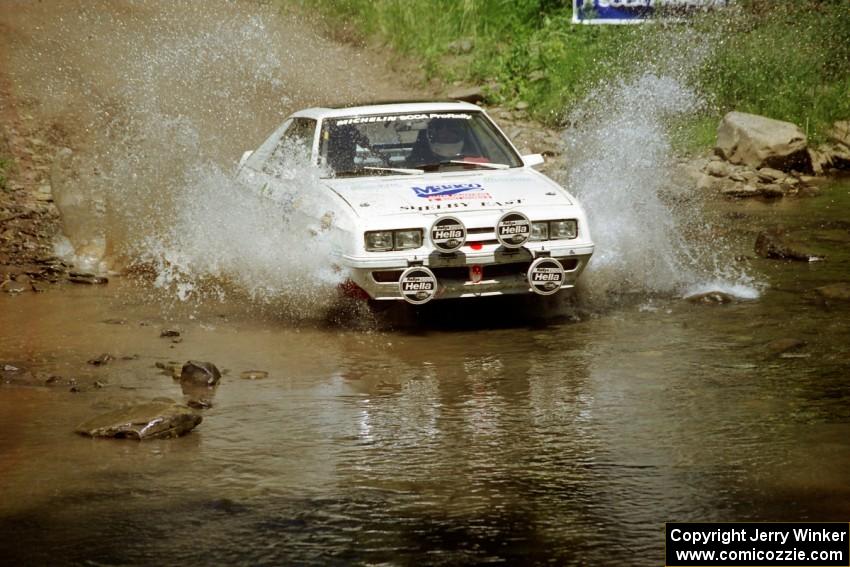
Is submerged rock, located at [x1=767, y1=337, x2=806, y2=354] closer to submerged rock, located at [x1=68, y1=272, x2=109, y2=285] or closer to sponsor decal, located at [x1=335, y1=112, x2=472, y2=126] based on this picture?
sponsor decal, located at [x1=335, y1=112, x2=472, y2=126]

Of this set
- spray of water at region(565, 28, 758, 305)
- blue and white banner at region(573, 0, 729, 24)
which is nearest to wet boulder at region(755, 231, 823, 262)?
spray of water at region(565, 28, 758, 305)

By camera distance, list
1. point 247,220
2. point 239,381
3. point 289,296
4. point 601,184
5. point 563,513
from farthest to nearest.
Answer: point 601,184 < point 247,220 < point 289,296 < point 239,381 < point 563,513

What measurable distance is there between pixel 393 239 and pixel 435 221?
28 centimetres

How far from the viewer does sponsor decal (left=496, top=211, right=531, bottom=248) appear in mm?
7875

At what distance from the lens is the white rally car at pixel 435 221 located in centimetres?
783

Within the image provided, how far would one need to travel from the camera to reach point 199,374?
6816 mm

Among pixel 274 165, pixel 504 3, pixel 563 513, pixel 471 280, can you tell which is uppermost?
pixel 504 3

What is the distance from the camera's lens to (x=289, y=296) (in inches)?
342

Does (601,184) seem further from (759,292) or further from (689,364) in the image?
(689,364)

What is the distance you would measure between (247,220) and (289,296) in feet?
2.99

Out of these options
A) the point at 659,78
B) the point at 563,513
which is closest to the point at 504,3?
the point at 659,78

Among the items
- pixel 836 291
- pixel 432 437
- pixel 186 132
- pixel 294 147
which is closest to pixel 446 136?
pixel 294 147

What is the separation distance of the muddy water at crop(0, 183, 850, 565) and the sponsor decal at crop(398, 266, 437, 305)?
302 millimetres

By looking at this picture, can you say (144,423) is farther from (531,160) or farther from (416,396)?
(531,160)
